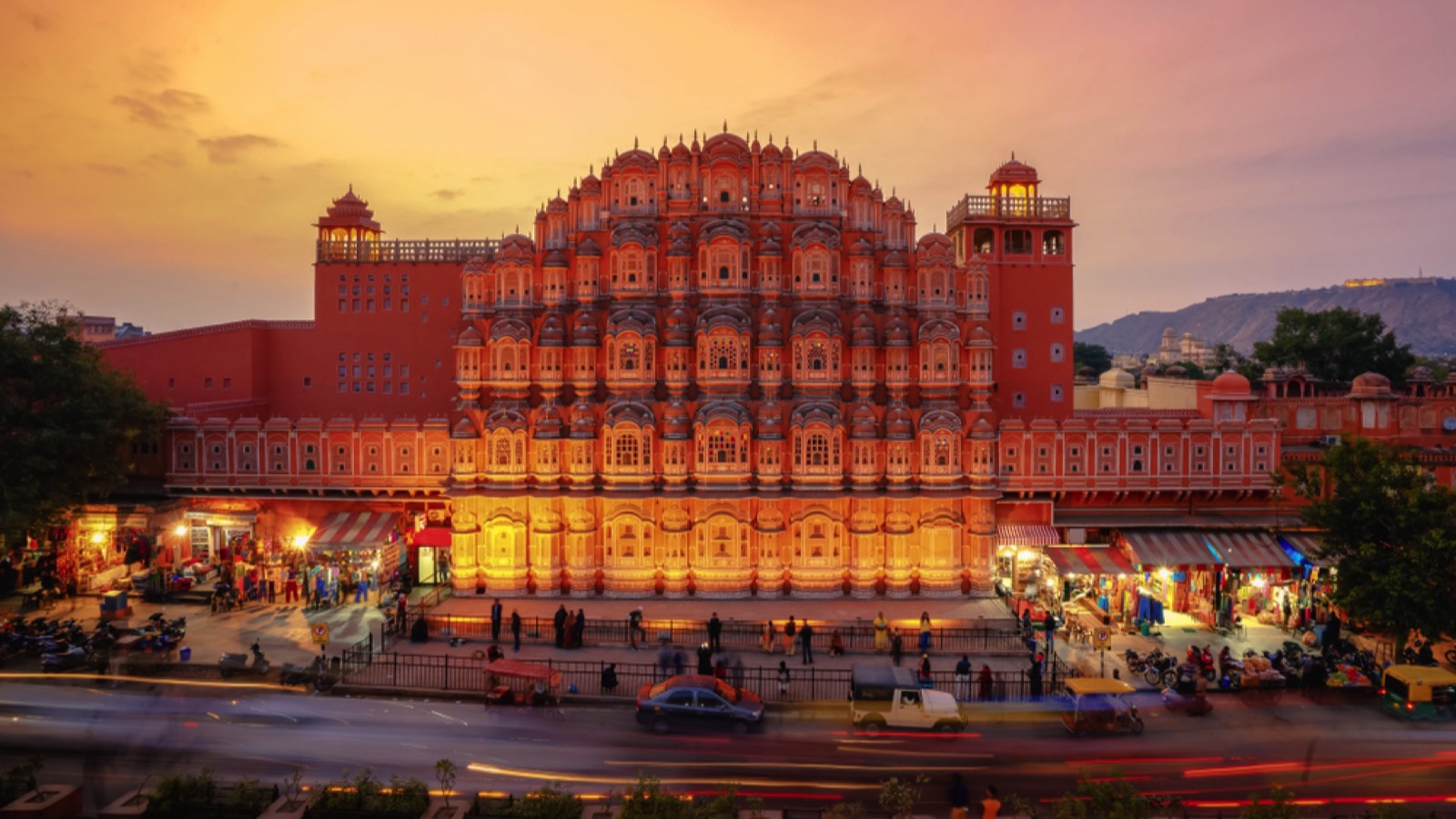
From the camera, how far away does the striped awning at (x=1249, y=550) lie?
33656mm

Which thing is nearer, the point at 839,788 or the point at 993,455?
the point at 839,788

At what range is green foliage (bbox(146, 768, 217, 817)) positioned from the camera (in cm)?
1742

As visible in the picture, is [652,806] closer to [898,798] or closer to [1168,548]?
[898,798]

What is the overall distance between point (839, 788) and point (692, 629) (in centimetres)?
1184

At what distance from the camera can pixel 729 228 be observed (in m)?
37.3

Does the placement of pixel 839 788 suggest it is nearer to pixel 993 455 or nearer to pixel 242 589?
pixel 993 455

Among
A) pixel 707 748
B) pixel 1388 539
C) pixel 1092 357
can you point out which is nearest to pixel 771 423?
pixel 707 748

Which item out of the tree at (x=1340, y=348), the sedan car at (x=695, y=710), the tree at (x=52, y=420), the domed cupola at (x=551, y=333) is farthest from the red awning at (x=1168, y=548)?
the tree at (x=52, y=420)

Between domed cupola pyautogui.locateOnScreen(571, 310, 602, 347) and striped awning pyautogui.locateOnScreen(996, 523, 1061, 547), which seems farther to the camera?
domed cupola pyautogui.locateOnScreen(571, 310, 602, 347)

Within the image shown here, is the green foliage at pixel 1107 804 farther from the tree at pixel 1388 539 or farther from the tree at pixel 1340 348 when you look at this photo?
the tree at pixel 1340 348

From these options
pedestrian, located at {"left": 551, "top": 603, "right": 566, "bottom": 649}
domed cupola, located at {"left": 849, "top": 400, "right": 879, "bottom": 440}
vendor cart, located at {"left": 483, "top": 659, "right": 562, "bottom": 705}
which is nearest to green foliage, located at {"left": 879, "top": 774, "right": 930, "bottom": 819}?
vendor cart, located at {"left": 483, "top": 659, "right": 562, "bottom": 705}

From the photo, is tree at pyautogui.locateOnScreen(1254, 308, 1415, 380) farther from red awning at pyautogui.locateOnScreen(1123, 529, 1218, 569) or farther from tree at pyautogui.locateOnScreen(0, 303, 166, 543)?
tree at pyautogui.locateOnScreen(0, 303, 166, 543)

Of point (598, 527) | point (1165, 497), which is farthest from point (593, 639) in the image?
point (1165, 497)

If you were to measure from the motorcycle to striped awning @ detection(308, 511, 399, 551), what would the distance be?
8.82 m
